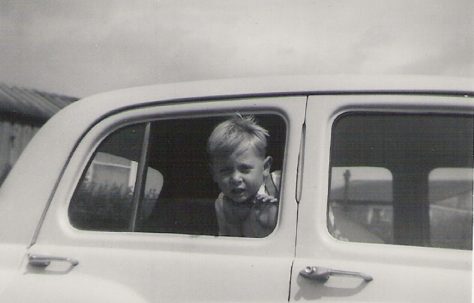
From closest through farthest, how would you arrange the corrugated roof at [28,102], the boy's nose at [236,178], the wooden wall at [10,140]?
1. the boy's nose at [236,178]
2. the wooden wall at [10,140]
3. the corrugated roof at [28,102]

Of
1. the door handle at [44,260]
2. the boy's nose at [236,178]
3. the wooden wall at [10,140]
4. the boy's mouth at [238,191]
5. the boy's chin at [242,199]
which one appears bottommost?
the door handle at [44,260]

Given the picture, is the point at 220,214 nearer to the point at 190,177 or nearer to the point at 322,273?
the point at 190,177

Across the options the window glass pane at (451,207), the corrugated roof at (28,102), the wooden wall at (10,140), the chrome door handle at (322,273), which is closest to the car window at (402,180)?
the window glass pane at (451,207)

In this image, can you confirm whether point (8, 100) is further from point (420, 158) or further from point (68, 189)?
point (420, 158)

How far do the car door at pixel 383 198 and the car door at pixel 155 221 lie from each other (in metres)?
0.08

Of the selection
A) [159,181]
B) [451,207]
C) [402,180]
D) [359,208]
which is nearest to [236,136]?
[159,181]

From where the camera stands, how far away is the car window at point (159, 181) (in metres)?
2.00

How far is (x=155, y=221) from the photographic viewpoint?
2.03m

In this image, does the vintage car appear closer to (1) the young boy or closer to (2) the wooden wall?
(1) the young boy

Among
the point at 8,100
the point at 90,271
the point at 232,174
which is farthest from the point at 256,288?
the point at 8,100

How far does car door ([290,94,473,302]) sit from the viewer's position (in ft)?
5.64

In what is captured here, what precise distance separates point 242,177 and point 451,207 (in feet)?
2.34

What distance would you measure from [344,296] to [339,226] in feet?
0.80

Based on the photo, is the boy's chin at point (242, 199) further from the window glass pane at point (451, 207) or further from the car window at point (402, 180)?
the window glass pane at point (451, 207)
